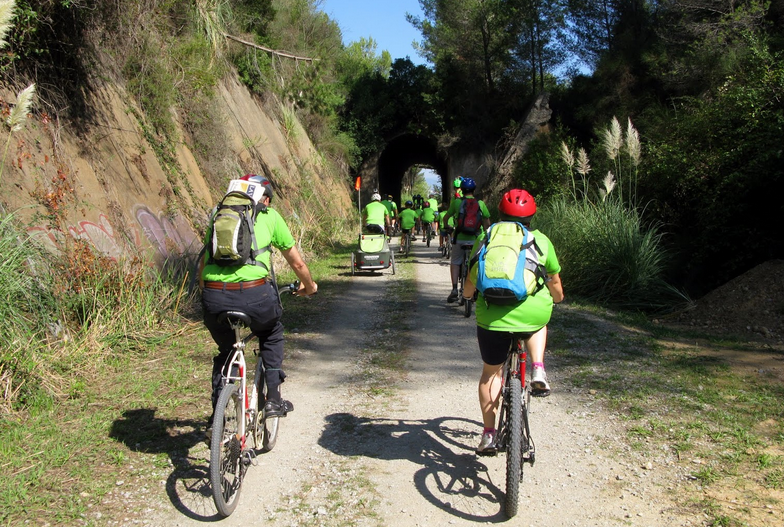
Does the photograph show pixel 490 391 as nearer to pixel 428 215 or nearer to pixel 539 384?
pixel 539 384

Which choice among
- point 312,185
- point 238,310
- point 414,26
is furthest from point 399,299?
point 414,26

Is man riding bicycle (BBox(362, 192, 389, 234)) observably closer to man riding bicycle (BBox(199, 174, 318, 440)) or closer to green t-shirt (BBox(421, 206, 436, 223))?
green t-shirt (BBox(421, 206, 436, 223))

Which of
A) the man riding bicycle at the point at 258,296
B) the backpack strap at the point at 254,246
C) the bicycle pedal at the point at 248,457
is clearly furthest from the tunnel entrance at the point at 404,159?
the bicycle pedal at the point at 248,457

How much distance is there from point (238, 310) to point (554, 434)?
2596 millimetres

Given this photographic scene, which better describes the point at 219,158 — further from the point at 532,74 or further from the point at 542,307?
the point at 532,74

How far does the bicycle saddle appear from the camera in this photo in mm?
4080

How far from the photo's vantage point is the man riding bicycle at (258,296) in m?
4.15

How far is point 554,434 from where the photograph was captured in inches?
201

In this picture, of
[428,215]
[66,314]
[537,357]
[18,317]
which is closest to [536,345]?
[537,357]

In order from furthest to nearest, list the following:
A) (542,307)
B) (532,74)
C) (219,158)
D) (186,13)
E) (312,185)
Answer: (532,74) → (312,185) → (219,158) → (186,13) → (542,307)

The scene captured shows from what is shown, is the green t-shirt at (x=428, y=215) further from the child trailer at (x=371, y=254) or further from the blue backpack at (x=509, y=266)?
the blue backpack at (x=509, y=266)

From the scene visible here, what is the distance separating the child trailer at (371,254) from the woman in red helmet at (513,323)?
10.2 metres

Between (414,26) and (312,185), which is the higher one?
(414,26)

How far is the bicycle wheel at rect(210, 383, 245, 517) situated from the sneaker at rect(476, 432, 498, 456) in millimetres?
1510
